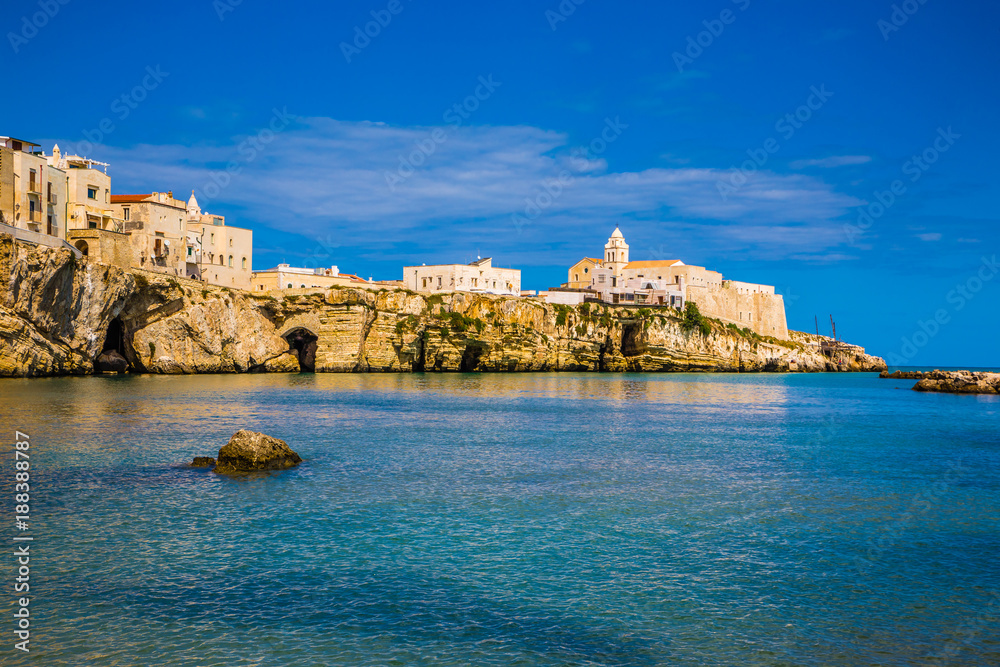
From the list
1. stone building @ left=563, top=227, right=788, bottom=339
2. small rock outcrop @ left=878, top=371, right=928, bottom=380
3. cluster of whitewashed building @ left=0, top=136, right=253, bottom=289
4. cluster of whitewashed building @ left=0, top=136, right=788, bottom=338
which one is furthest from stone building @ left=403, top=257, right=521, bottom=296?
small rock outcrop @ left=878, top=371, right=928, bottom=380

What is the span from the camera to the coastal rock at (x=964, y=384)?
71375 mm

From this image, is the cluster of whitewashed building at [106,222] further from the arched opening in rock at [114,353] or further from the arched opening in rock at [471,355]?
the arched opening in rock at [471,355]

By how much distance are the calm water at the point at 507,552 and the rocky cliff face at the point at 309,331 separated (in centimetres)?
3377

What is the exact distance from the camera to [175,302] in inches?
2837

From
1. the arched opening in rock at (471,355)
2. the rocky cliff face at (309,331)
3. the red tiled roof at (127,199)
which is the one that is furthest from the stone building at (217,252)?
the arched opening in rock at (471,355)

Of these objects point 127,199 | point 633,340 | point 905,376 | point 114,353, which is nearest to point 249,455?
point 114,353

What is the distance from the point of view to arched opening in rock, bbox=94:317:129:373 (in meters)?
69.7

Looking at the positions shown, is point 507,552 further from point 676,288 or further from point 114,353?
point 676,288

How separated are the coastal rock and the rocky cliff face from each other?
3570 cm

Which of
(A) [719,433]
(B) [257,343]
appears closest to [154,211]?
(B) [257,343]

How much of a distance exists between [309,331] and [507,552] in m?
76.5

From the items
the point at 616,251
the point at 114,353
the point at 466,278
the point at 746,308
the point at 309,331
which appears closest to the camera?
the point at 114,353

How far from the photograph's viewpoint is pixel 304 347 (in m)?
90.7

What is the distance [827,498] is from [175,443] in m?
21.5
